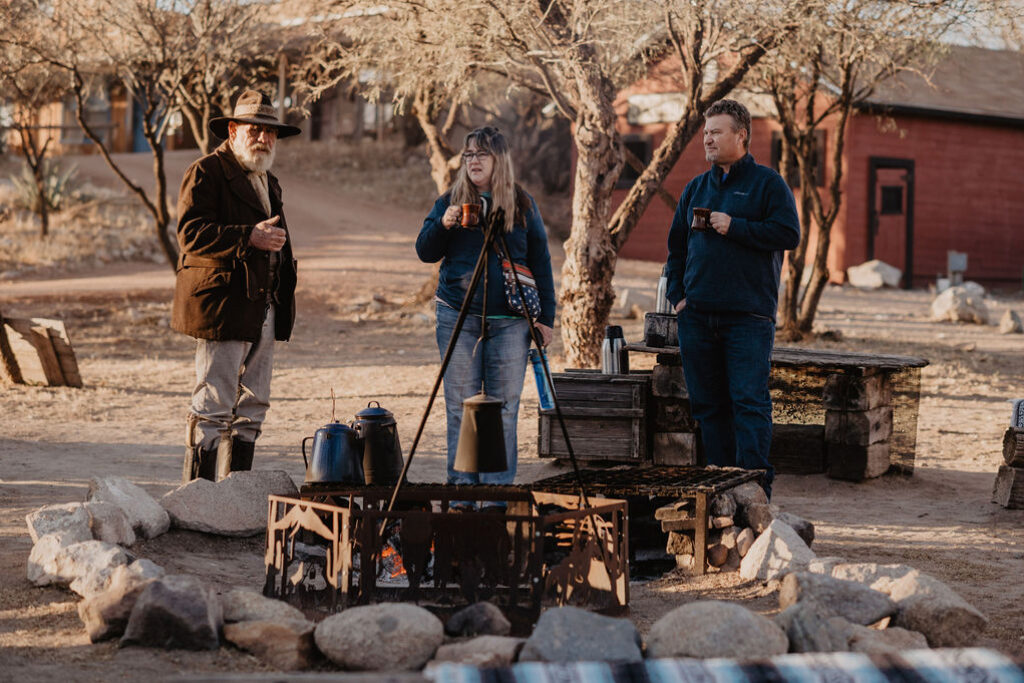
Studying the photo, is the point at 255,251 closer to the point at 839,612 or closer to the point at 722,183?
the point at 722,183

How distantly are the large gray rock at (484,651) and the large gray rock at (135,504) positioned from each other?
1886 mm

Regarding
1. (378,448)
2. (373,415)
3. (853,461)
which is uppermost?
(373,415)

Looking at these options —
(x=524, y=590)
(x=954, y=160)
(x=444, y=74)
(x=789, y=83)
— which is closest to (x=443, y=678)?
(x=524, y=590)

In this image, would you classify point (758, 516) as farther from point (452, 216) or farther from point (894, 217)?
point (894, 217)

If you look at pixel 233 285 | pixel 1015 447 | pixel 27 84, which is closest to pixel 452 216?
pixel 233 285

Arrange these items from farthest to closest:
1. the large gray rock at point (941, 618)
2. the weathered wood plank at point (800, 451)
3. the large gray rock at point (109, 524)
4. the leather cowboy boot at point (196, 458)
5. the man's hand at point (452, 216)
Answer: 1. the weathered wood plank at point (800, 451)
2. the leather cowboy boot at point (196, 458)
3. the man's hand at point (452, 216)
4. the large gray rock at point (109, 524)
5. the large gray rock at point (941, 618)

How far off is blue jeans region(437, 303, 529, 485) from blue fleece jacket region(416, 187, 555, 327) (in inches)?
2.8

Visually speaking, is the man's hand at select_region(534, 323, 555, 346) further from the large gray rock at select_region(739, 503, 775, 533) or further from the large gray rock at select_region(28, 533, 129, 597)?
the large gray rock at select_region(28, 533, 129, 597)

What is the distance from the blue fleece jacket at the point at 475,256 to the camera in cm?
529

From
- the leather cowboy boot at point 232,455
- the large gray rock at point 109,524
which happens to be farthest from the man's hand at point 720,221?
the large gray rock at point 109,524

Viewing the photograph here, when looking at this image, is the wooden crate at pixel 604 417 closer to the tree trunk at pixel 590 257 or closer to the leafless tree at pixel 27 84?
the tree trunk at pixel 590 257

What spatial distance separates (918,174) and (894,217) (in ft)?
3.17

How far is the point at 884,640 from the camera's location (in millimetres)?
3678

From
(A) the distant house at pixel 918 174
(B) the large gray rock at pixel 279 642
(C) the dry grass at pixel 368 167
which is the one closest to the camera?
(B) the large gray rock at pixel 279 642
